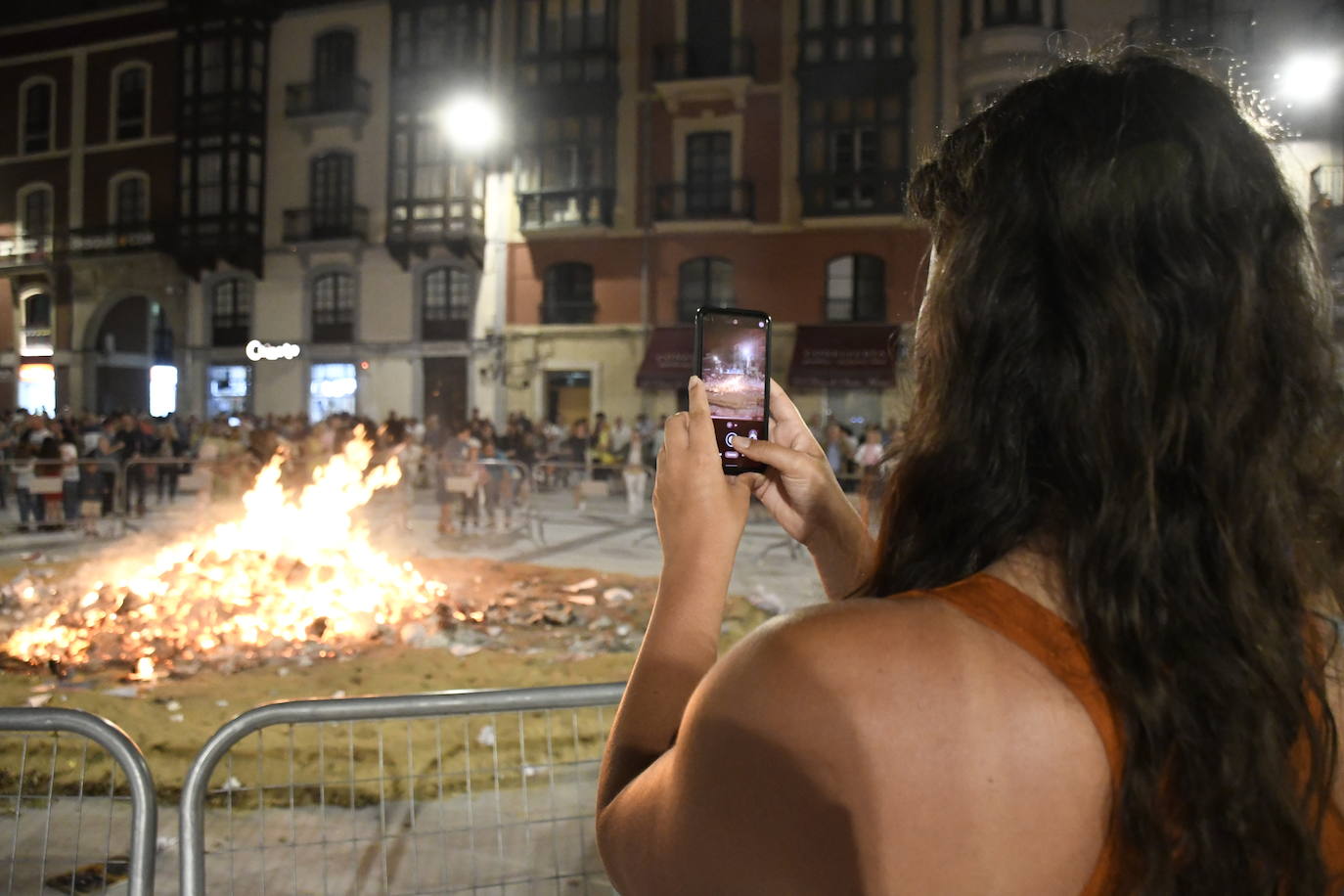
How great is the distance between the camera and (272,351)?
1038 inches

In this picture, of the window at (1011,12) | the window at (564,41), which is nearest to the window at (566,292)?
the window at (564,41)

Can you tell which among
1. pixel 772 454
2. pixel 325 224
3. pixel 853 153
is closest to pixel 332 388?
pixel 325 224

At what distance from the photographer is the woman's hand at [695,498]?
46.7 inches

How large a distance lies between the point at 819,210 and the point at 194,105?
1938 cm

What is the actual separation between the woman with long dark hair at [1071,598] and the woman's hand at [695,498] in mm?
208

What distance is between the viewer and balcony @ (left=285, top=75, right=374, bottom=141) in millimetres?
26078

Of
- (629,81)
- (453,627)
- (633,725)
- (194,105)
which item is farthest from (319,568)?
(194,105)

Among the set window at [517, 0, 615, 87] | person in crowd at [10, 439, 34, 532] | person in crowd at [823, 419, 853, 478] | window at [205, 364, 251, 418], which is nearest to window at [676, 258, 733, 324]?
window at [517, 0, 615, 87]

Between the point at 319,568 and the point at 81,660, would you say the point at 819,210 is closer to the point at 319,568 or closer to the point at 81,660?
the point at 319,568

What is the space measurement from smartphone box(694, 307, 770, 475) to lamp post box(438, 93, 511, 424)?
24243mm

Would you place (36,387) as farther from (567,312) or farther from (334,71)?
(567,312)

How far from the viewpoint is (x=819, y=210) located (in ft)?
76.2

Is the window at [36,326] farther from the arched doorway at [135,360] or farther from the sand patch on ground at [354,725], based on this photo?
the sand patch on ground at [354,725]

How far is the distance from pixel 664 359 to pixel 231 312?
46.1 feet
